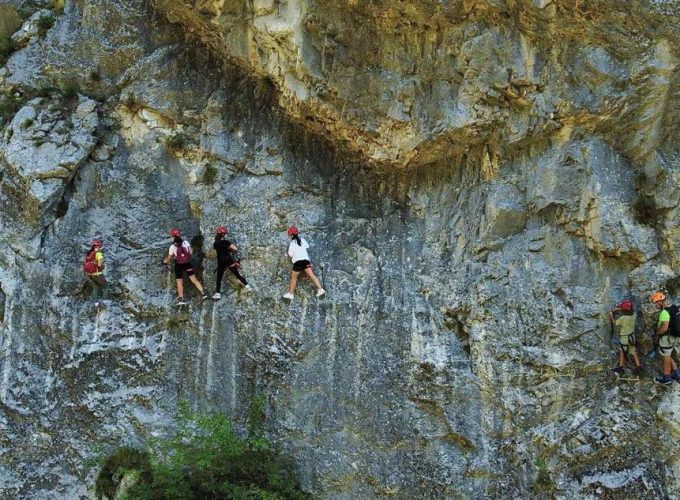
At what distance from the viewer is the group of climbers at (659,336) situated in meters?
10.1

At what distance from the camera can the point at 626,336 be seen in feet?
34.2

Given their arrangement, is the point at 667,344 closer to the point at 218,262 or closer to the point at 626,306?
the point at 626,306

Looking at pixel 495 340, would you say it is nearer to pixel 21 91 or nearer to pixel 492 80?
pixel 492 80

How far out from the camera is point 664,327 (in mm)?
10117

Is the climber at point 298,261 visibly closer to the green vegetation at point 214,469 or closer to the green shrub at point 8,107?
the green vegetation at point 214,469

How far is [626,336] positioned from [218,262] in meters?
6.63

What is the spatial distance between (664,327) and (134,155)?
954 centimetres

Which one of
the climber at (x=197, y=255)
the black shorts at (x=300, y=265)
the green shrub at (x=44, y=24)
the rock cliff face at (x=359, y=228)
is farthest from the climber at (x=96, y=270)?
the green shrub at (x=44, y=24)

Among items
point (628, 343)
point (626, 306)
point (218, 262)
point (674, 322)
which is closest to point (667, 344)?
point (674, 322)

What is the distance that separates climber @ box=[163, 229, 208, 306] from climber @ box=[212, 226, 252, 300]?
16.2 inches

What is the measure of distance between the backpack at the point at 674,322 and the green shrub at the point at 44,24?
12300 mm

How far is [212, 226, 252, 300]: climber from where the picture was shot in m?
12.3

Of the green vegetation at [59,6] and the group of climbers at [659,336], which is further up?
the green vegetation at [59,6]

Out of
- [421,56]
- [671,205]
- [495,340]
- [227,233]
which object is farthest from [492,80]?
[227,233]
